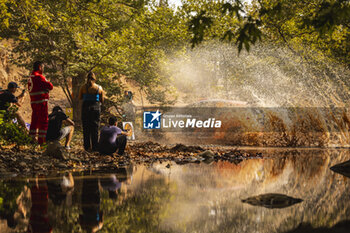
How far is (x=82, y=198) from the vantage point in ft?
19.2

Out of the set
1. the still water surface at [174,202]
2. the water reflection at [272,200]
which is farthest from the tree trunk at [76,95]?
the water reflection at [272,200]

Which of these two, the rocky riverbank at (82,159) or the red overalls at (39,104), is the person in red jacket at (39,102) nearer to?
the red overalls at (39,104)

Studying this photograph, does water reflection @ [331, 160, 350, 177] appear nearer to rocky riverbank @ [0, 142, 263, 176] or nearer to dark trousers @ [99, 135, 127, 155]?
rocky riverbank @ [0, 142, 263, 176]

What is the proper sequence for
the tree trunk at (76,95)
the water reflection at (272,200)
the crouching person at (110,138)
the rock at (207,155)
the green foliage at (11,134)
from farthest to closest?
the tree trunk at (76,95) < the rock at (207,155) < the crouching person at (110,138) < the green foliage at (11,134) < the water reflection at (272,200)

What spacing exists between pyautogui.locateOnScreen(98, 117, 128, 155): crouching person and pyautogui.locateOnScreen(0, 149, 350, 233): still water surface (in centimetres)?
247

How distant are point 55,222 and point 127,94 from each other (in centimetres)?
1814

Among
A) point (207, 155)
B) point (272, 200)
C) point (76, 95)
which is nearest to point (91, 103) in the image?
point (207, 155)

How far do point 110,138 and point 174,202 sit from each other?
606 cm

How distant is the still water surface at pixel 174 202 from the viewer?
4309mm

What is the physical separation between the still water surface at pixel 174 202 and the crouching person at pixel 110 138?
247cm

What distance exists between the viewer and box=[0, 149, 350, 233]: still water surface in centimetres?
431

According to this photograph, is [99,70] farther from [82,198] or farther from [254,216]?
[254,216]

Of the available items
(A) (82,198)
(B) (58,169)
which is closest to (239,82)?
(B) (58,169)

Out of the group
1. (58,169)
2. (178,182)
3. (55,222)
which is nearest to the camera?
(55,222)
